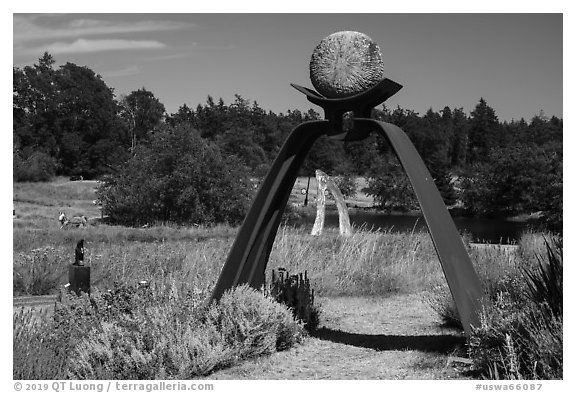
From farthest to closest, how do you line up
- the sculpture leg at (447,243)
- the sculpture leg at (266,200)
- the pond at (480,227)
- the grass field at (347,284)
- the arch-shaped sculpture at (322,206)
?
the pond at (480,227), the arch-shaped sculpture at (322,206), the sculpture leg at (266,200), the grass field at (347,284), the sculpture leg at (447,243)

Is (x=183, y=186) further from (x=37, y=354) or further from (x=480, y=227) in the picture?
(x=37, y=354)

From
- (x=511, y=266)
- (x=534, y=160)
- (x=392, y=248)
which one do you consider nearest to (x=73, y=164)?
(x=534, y=160)

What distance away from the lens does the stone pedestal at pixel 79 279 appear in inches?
332

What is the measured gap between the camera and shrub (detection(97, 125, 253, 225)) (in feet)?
92.8

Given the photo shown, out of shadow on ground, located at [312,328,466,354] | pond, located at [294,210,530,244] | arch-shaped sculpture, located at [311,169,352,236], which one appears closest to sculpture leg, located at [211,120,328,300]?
shadow on ground, located at [312,328,466,354]

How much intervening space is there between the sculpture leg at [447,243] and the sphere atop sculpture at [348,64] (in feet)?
2.09

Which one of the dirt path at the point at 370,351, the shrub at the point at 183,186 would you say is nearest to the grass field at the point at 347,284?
the dirt path at the point at 370,351

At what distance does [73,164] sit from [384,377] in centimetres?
4826

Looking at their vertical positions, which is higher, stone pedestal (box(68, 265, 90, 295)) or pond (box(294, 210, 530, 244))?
stone pedestal (box(68, 265, 90, 295))

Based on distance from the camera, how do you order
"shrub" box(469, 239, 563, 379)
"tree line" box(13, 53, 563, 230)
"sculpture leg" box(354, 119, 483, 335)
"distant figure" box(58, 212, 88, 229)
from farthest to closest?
1. "tree line" box(13, 53, 563, 230)
2. "distant figure" box(58, 212, 88, 229)
3. "sculpture leg" box(354, 119, 483, 335)
4. "shrub" box(469, 239, 563, 379)

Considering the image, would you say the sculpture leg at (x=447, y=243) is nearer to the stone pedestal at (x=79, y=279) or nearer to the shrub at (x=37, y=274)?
the stone pedestal at (x=79, y=279)

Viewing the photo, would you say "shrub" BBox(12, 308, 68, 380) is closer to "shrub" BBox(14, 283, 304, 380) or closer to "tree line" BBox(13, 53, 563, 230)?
"shrub" BBox(14, 283, 304, 380)
